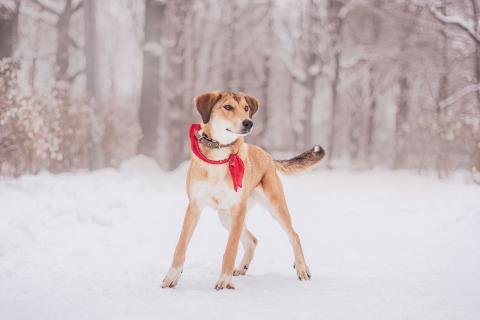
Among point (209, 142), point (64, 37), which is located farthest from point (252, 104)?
point (64, 37)

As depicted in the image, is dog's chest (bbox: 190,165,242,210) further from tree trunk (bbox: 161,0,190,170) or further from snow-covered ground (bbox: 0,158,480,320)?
tree trunk (bbox: 161,0,190,170)

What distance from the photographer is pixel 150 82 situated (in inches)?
658

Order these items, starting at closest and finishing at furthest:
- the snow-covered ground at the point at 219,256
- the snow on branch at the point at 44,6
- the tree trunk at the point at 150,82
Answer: the snow-covered ground at the point at 219,256 → the tree trunk at the point at 150,82 → the snow on branch at the point at 44,6

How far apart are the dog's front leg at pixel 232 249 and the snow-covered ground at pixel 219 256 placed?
0.46ft

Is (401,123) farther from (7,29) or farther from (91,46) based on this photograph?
(7,29)

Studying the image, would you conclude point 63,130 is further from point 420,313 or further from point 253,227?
point 420,313

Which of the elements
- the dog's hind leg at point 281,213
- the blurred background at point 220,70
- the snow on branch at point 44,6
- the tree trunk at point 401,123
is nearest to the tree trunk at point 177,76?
the blurred background at point 220,70

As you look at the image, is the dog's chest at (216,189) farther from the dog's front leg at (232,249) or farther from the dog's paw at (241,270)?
the dog's paw at (241,270)

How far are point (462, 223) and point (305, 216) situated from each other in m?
3.04

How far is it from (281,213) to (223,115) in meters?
1.34

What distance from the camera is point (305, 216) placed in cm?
986

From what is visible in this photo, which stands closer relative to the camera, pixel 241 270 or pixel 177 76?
pixel 241 270

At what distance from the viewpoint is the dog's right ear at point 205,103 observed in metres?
4.56

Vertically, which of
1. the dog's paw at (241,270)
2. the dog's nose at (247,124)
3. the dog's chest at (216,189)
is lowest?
the dog's paw at (241,270)
